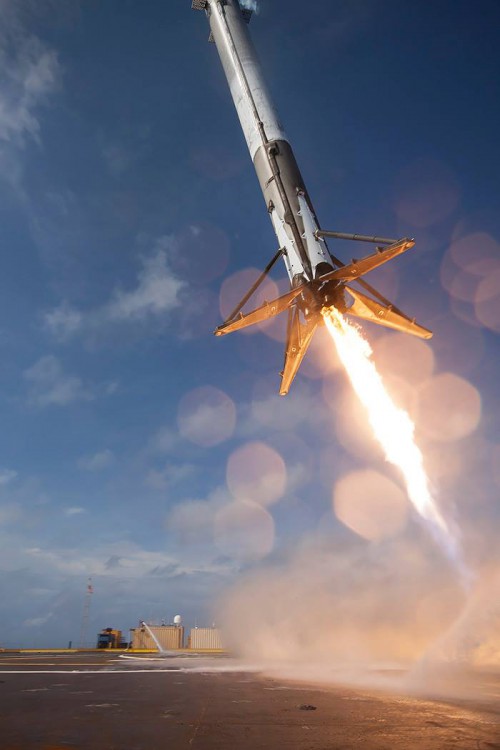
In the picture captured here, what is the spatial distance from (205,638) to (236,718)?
4799 cm

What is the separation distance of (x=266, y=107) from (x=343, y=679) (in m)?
27.3

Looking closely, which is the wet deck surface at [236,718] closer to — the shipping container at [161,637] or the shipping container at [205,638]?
the shipping container at [161,637]

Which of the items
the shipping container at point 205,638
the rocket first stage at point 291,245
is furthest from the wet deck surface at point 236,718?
the shipping container at point 205,638

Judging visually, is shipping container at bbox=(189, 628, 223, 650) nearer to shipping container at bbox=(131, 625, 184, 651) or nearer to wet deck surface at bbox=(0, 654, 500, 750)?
shipping container at bbox=(131, 625, 184, 651)

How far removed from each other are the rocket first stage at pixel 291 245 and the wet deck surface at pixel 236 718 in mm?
14038

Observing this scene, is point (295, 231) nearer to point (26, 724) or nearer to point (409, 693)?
point (409, 693)

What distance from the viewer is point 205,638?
5247 cm

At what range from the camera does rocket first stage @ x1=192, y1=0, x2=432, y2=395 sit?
2066cm

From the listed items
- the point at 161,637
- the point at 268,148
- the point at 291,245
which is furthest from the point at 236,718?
the point at 161,637

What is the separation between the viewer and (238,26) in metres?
27.7

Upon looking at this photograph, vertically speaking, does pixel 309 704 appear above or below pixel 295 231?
below

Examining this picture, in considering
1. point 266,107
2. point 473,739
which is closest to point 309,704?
point 473,739

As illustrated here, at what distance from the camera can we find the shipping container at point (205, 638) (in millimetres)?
51844

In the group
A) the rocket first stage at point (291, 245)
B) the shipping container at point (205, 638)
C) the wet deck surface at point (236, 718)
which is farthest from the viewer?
the shipping container at point (205, 638)
